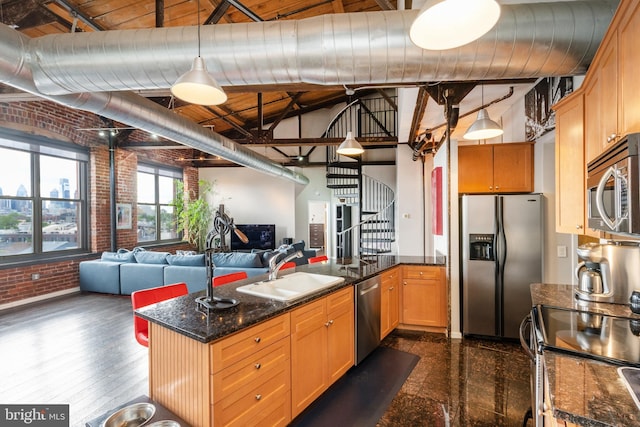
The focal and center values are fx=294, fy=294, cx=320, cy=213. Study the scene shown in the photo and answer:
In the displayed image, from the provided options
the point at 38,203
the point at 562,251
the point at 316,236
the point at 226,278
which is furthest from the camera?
the point at 316,236

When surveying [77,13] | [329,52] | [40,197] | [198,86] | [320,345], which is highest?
[77,13]

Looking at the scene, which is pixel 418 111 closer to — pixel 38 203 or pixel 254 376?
pixel 254 376

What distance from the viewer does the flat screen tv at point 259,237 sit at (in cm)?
888

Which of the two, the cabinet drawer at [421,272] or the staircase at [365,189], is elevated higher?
the staircase at [365,189]

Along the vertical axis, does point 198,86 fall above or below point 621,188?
above

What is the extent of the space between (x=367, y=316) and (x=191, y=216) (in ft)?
21.5

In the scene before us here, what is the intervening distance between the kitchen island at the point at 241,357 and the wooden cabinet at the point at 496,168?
2468 mm

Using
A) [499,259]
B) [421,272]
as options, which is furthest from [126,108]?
[499,259]

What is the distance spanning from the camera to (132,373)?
8.89ft

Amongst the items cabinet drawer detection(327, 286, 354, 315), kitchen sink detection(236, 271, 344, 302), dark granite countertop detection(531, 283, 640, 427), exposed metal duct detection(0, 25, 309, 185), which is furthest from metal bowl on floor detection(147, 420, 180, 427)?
exposed metal duct detection(0, 25, 309, 185)

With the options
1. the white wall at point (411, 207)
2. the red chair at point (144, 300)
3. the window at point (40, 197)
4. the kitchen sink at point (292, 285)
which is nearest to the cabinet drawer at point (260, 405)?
the kitchen sink at point (292, 285)

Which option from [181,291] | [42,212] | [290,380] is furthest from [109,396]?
[42,212]

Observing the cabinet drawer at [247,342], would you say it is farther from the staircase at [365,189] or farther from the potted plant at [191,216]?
the potted plant at [191,216]

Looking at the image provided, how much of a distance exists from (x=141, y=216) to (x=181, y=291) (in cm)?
580
